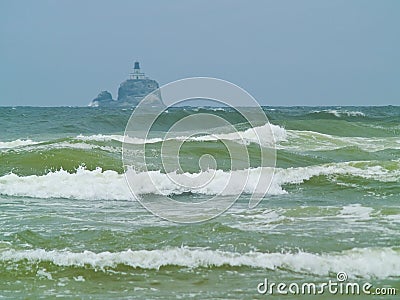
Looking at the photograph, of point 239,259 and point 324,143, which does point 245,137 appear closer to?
point 324,143

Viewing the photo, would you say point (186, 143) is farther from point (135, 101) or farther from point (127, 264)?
point (135, 101)

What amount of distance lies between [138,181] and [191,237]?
6.36m

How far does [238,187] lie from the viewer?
48.4ft

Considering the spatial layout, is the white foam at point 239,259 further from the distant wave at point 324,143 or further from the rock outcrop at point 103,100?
the rock outcrop at point 103,100

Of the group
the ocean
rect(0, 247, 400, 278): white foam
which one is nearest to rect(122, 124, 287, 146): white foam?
the ocean

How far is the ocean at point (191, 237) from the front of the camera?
22.8 feet

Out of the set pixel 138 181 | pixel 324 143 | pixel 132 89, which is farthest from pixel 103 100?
pixel 138 181

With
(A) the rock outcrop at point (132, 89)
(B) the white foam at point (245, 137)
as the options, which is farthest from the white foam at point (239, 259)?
(A) the rock outcrop at point (132, 89)

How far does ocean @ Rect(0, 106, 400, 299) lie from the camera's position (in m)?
6.95

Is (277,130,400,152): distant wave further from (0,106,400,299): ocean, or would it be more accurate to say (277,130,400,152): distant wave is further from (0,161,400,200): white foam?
(0,106,400,299): ocean

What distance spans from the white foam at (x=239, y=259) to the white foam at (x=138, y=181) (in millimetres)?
5724

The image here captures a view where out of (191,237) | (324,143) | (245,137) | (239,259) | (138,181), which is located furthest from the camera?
(324,143)

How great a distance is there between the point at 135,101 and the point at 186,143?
75.2 meters

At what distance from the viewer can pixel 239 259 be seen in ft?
25.0
